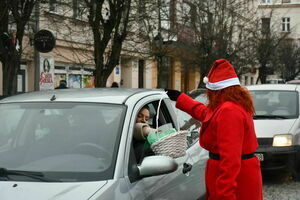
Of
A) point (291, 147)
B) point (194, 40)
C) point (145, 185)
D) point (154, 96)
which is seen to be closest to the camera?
point (145, 185)

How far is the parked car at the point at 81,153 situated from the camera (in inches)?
114

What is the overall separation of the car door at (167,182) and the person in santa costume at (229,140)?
34 centimetres

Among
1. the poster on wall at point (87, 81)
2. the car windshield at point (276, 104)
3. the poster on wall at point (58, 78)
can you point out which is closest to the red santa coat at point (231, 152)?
the car windshield at point (276, 104)

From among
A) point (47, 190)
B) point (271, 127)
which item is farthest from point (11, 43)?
point (47, 190)

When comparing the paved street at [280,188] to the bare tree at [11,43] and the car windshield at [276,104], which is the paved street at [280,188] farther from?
the bare tree at [11,43]

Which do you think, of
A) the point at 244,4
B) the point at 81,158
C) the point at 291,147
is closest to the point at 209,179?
the point at 81,158

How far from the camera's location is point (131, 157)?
10.6 feet

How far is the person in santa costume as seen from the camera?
3.03 m

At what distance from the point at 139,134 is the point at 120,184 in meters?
0.79

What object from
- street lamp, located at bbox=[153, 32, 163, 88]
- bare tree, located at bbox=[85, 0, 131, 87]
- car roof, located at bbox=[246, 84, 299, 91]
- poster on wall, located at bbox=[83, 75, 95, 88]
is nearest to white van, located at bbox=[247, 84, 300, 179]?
car roof, located at bbox=[246, 84, 299, 91]

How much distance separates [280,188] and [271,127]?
1.00 m

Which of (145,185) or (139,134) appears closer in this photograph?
(145,185)

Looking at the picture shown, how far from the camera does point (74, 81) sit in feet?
72.9

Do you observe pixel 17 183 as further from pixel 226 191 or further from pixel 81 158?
pixel 226 191
